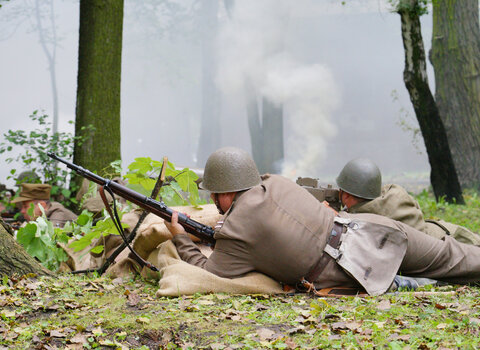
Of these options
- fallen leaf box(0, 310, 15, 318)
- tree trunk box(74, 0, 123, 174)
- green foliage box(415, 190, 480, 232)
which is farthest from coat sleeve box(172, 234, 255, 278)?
green foliage box(415, 190, 480, 232)

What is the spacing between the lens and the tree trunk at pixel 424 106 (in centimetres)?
A: 1103

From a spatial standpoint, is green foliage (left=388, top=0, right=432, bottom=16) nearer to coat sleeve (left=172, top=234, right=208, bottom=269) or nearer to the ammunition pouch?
the ammunition pouch

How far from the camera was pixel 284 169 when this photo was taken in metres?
21.8

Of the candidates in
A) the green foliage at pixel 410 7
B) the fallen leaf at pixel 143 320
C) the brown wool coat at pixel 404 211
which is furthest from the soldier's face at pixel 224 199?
the green foliage at pixel 410 7

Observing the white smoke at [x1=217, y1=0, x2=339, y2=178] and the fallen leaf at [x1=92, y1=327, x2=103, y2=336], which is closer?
the fallen leaf at [x1=92, y1=327, x2=103, y2=336]

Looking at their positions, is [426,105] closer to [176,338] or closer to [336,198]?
[336,198]

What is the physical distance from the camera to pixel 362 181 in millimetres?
6031

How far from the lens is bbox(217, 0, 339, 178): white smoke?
2167cm

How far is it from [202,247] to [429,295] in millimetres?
2001

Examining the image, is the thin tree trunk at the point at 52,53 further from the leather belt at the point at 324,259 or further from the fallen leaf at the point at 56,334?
the fallen leaf at the point at 56,334

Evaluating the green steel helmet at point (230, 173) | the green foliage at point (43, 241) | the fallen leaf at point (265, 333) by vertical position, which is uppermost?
the green steel helmet at point (230, 173)

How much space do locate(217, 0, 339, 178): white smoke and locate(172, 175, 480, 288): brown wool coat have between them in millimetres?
16883

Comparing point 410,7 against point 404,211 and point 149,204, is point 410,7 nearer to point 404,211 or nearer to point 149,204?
point 404,211

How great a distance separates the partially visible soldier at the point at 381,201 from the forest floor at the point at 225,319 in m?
1.11
